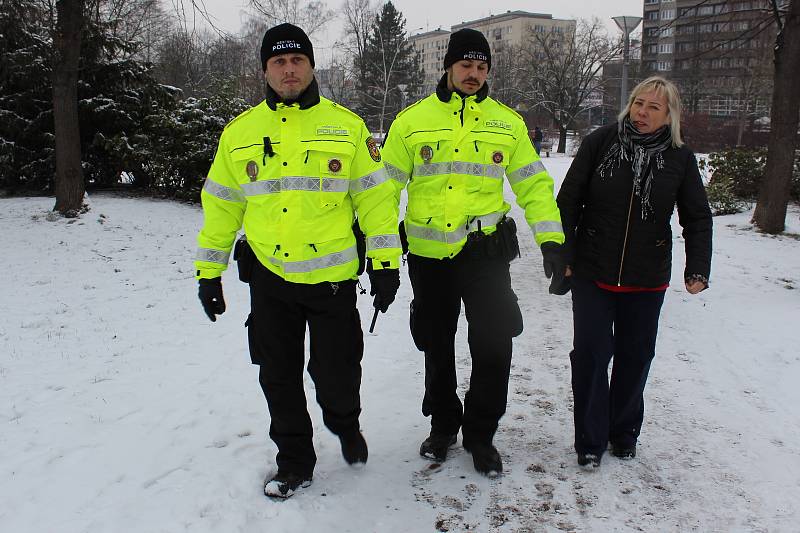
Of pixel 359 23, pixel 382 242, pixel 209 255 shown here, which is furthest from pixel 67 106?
pixel 359 23

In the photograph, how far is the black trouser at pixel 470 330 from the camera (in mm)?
3271

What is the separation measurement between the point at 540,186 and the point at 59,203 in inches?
377

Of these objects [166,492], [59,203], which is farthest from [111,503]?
[59,203]

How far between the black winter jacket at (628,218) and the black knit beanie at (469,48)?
29.9 inches

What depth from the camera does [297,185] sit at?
9.65 ft

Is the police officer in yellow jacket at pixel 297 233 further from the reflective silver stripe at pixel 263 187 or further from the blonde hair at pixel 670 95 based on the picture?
the blonde hair at pixel 670 95

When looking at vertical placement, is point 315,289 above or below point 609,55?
below

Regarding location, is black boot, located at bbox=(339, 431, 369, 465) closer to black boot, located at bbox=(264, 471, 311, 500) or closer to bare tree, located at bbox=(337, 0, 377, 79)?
black boot, located at bbox=(264, 471, 311, 500)

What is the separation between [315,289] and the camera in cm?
304

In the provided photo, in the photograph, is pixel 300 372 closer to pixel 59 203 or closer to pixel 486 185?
pixel 486 185

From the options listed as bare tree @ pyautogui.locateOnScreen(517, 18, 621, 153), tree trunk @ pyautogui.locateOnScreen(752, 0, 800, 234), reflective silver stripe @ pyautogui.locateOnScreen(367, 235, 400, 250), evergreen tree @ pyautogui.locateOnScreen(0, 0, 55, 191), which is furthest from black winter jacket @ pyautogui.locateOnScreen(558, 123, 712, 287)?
bare tree @ pyautogui.locateOnScreen(517, 18, 621, 153)

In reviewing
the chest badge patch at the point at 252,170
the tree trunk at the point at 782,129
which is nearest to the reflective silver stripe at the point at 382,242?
the chest badge patch at the point at 252,170

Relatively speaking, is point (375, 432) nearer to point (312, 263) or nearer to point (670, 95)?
point (312, 263)

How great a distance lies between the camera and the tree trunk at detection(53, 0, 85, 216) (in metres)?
9.87
